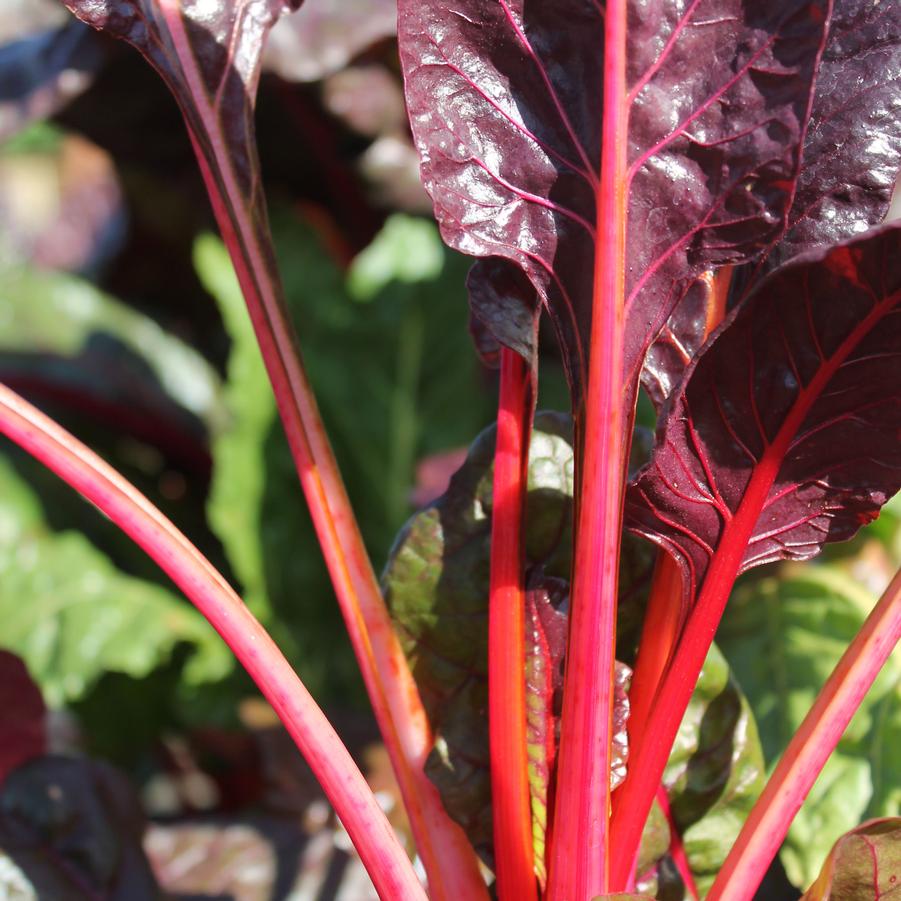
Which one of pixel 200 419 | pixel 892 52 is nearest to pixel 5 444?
pixel 200 419

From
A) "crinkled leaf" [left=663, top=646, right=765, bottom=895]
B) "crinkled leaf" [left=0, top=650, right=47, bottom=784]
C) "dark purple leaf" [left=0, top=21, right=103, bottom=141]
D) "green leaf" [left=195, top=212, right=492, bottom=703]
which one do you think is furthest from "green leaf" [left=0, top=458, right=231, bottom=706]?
"crinkled leaf" [left=663, top=646, right=765, bottom=895]

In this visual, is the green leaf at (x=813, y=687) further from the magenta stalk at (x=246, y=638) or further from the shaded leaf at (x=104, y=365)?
the shaded leaf at (x=104, y=365)

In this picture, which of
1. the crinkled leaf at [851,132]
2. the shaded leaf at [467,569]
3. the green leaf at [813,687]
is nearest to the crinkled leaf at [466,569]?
the shaded leaf at [467,569]

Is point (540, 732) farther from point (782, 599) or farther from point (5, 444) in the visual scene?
point (5, 444)

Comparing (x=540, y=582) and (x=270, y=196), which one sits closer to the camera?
(x=540, y=582)

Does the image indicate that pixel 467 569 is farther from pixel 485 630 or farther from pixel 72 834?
pixel 72 834
